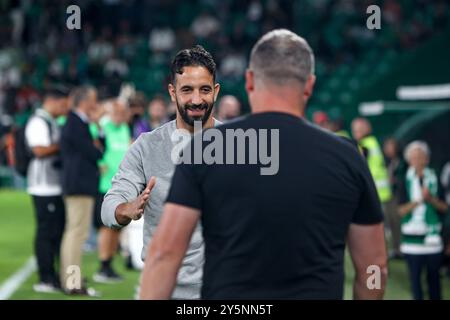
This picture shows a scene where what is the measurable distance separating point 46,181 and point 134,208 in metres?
6.92

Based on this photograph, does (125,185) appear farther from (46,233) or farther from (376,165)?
(376,165)

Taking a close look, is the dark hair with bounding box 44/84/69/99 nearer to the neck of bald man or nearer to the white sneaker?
the white sneaker

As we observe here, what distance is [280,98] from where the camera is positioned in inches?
147

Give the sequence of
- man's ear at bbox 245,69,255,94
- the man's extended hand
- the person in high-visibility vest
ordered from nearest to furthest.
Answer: man's ear at bbox 245,69,255,94 < the man's extended hand < the person in high-visibility vest

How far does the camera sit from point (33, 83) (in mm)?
29719

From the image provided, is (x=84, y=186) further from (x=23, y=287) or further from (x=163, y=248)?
(x=163, y=248)

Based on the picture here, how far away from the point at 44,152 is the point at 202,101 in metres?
6.14

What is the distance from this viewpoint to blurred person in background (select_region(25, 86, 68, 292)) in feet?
37.3

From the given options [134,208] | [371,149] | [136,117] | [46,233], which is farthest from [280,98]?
[371,149]

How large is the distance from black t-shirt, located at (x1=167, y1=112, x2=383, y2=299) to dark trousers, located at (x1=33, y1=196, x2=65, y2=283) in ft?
25.8

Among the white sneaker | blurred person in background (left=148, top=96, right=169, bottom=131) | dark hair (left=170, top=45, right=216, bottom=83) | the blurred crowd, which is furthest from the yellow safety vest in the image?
the blurred crowd

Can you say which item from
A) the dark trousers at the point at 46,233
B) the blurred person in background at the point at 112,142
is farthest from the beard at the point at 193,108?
the blurred person in background at the point at 112,142

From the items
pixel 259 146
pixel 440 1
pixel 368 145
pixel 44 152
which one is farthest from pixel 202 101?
pixel 440 1

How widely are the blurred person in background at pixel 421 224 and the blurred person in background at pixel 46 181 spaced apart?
350 centimetres
